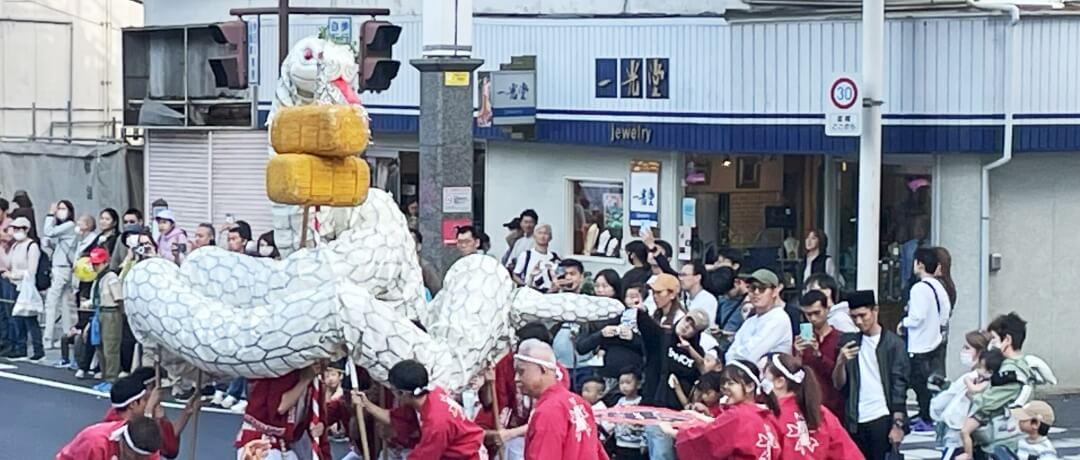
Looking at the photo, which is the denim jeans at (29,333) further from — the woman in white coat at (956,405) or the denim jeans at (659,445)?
the woman in white coat at (956,405)

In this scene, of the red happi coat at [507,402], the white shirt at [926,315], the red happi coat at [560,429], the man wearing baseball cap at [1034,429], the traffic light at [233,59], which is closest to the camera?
the red happi coat at [560,429]

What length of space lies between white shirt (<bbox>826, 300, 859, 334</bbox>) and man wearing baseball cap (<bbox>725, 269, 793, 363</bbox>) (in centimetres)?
43

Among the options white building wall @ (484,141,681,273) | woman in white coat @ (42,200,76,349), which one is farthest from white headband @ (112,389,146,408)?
woman in white coat @ (42,200,76,349)

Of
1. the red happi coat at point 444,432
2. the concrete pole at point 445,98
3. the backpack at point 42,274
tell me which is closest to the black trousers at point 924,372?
the concrete pole at point 445,98

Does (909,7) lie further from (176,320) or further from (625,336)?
(176,320)

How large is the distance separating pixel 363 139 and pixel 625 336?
3577mm

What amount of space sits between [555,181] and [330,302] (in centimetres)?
1154

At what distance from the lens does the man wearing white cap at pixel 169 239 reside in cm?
1862

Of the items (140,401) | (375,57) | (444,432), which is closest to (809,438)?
(444,432)

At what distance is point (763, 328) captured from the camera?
12797mm

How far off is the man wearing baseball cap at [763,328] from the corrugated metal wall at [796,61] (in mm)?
5214

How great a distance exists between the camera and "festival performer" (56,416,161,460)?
9.06m

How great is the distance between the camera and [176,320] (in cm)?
962

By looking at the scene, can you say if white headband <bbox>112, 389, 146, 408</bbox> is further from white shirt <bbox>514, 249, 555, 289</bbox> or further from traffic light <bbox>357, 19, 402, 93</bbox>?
white shirt <bbox>514, 249, 555, 289</bbox>
